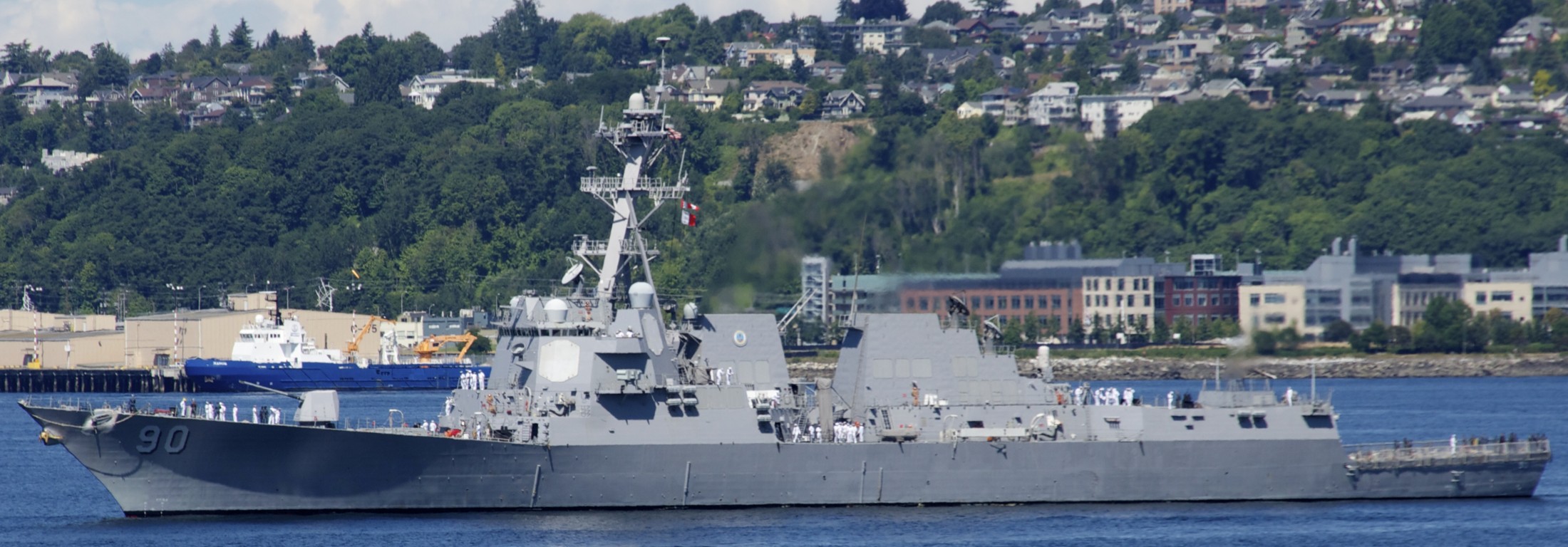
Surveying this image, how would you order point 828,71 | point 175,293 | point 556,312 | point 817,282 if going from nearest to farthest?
point 556,312
point 817,282
point 175,293
point 828,71

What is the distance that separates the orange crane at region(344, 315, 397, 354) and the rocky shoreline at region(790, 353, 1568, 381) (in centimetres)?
2261

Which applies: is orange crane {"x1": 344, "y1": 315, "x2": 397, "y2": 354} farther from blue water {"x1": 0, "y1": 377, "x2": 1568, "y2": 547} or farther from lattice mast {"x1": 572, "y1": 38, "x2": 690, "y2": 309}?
lattice mast {"x1": 572, "y1": 38, "x2": 690, "y2": 309}

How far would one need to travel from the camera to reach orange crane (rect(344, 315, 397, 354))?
88562 millimetres

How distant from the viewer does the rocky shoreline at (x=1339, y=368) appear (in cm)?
7781

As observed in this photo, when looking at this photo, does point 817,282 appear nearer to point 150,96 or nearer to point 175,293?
point 175,293

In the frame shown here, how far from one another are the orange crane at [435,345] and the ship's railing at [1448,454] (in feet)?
180

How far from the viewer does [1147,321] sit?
79.6m

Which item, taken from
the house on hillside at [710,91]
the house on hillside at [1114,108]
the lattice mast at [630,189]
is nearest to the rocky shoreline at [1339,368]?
the house on hillside at [1114,108]

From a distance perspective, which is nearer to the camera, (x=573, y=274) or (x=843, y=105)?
(x=573, y=274)

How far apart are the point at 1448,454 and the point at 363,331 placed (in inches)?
2425

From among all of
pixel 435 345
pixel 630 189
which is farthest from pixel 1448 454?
pixel 435 345

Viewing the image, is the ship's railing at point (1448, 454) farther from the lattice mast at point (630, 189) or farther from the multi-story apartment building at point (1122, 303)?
the multi-story apartment building at point (1122, 303)

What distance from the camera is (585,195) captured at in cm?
9812

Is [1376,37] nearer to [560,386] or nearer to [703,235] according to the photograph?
[703,235]
